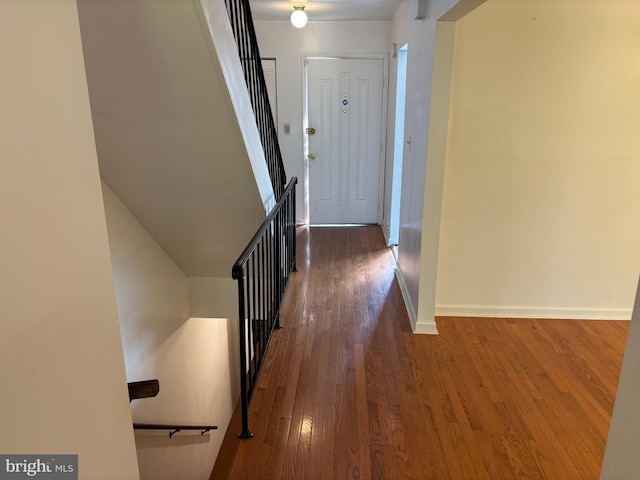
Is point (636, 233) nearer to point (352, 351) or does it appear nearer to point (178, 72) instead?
point (352, 351)

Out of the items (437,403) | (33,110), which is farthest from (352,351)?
(33,110)

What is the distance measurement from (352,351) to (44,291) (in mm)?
2323

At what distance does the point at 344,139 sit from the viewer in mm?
5492

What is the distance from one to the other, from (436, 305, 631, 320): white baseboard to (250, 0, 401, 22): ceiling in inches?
110

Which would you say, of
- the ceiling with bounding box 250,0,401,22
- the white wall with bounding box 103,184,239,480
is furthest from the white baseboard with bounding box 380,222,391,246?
the ceiling with bounding box 250,0,401,22

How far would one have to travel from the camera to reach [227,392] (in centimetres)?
455

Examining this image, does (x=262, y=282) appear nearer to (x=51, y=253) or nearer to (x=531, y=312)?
(x=531, y=312)

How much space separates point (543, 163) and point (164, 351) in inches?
115

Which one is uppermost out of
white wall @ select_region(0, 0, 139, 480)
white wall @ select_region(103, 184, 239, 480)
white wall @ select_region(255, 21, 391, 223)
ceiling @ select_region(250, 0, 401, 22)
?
ceiling @ select_region(250, 0, 401, 22)

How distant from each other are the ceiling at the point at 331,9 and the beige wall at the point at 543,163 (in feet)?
5.62

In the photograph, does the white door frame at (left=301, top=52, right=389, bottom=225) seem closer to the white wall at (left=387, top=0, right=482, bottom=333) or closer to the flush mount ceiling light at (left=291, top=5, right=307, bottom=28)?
the flush mount ceiling light at (left=291, top=5, right=307, bottom=28)

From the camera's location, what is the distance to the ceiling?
13.8ft

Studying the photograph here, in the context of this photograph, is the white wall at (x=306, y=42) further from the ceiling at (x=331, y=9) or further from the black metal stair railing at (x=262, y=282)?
the black metal stair railing at (x=262, y=282)

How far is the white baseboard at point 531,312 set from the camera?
132 inches
